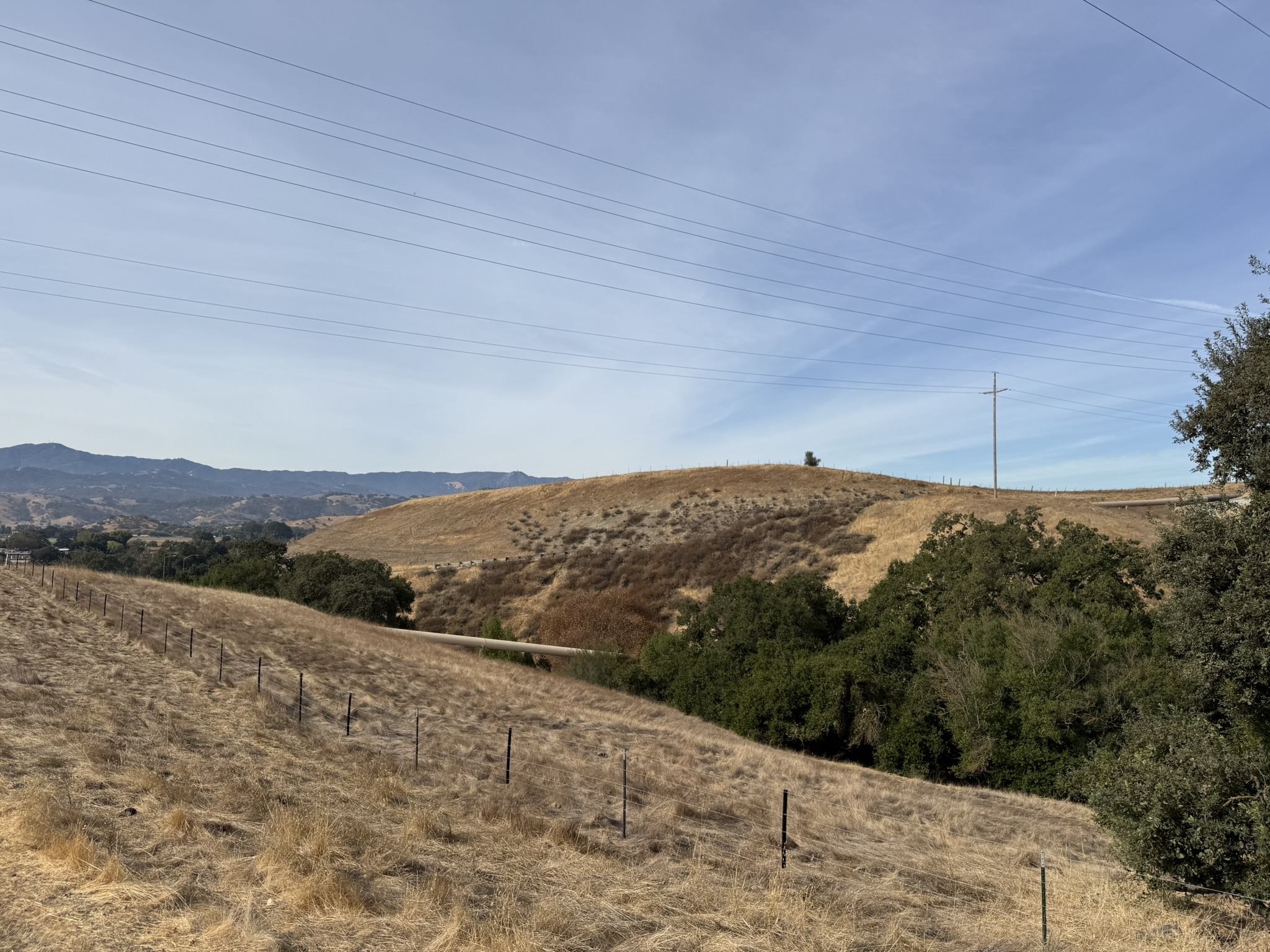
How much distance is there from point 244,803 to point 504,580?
62874 millimetres

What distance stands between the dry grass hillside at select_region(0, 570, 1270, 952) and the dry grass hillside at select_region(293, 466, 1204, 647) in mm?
31804

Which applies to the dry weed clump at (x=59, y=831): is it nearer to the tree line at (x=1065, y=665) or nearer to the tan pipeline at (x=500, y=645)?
the tree line at (x=1065, y=665)

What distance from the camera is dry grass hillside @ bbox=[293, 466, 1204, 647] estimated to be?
2466 inches

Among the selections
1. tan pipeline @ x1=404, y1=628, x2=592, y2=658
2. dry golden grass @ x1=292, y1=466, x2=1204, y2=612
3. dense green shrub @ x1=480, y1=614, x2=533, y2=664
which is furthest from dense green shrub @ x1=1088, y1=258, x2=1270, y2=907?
dry golden grass @ x1=292, y1=466, x2=1204, y2=612

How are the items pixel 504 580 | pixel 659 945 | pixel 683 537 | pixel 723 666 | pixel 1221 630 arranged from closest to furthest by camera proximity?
pixel 659 945
pixel 1221 630
pixel 723 666
pixel 504 580
pixel 683 537

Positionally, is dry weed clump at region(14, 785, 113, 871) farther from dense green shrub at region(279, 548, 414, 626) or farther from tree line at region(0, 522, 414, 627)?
tree line at region(0, 522, 414, 627)

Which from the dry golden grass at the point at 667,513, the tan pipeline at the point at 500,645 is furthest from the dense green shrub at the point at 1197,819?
the dry golden grass at the point at 667,513

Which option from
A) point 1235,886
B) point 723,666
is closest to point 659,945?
point 1235,886

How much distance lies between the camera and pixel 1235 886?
12.1 m

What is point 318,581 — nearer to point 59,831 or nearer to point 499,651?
point 499,651

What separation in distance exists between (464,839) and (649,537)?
239 feet

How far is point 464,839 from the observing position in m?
13.3

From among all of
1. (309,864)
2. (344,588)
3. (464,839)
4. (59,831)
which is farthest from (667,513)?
(59,831)

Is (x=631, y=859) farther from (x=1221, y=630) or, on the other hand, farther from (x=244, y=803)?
(x=1221, y=630)
